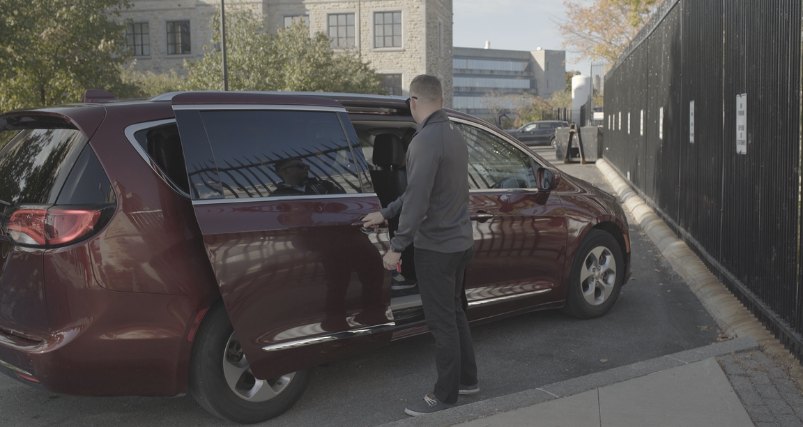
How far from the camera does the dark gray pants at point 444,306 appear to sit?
13.2ft

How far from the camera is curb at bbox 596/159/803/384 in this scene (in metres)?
4.82

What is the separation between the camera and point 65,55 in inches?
751

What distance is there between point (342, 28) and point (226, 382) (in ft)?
143

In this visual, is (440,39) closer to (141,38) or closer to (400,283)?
(141,38)

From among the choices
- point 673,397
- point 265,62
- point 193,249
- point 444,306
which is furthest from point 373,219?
point 265,62

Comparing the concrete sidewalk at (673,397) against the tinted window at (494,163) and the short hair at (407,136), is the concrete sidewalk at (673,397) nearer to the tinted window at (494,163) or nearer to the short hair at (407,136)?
the tinted window at (494,163)

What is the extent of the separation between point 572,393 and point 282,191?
2.01 m

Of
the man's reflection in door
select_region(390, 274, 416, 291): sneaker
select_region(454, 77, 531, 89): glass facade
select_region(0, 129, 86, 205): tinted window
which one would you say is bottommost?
select_region(390, 274, 416, 291): sneaker

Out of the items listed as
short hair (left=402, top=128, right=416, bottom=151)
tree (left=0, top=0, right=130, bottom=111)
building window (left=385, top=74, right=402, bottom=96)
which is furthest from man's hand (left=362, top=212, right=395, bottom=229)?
building window (left=385, top=74, right=402, bottom=96)

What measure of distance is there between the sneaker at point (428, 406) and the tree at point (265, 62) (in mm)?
24621

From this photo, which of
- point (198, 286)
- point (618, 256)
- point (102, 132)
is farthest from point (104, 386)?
point (618, 256)

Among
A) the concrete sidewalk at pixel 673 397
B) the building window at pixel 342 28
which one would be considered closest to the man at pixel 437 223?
the concrete sidewalk at pixel 673 397

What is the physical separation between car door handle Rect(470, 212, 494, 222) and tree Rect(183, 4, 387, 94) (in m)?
23.7

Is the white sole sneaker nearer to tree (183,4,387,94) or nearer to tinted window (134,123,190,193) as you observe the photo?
tinted window (134,123,190,193)
